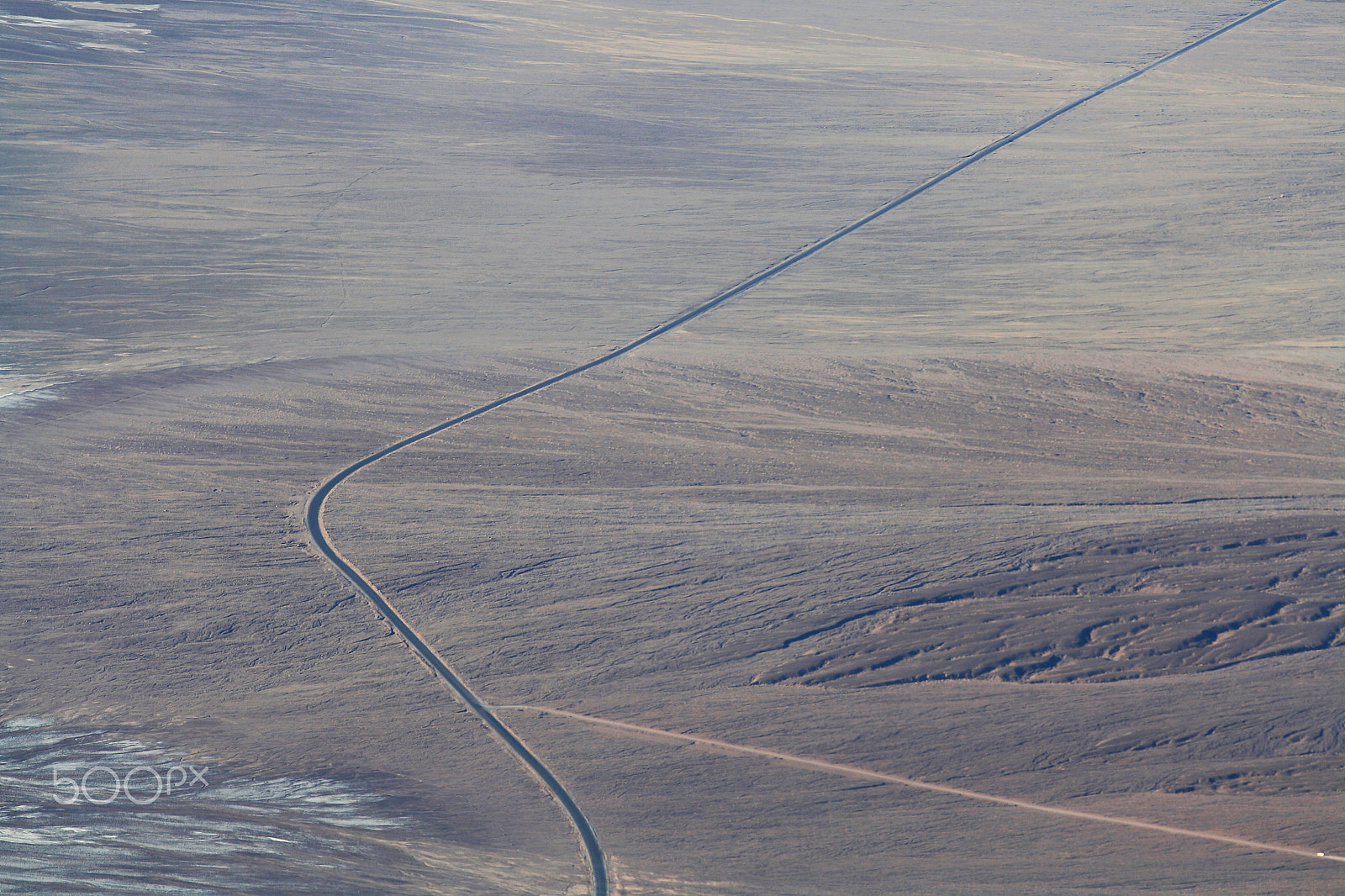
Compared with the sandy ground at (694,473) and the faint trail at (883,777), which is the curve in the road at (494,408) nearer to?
the sandy ground at (694,473)

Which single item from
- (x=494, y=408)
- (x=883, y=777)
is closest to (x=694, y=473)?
(x=494, y=408)

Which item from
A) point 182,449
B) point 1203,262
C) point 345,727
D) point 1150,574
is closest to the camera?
point 345,727

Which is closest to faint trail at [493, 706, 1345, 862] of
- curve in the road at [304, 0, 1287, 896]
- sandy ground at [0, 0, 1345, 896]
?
sandy ground at [0, 0, 1345, 896]

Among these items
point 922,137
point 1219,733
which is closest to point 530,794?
point 1219,733

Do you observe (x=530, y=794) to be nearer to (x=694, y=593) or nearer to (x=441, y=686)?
(x=441, y=686)

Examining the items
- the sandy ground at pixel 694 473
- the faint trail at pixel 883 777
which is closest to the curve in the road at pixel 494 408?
the sandy ground at pixel 694 473

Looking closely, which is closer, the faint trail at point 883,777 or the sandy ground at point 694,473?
the faint trail at point 883,777
